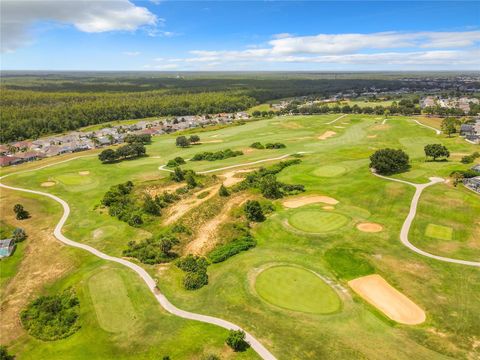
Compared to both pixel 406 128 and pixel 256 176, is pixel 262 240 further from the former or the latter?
pixel 406 128

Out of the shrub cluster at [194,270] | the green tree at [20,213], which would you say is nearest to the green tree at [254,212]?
the shrub cluster at [194,270]

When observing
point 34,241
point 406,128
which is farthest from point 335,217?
point 406,128

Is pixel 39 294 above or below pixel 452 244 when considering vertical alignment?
below

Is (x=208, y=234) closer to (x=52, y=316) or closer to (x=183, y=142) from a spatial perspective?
(x=52, y=316)

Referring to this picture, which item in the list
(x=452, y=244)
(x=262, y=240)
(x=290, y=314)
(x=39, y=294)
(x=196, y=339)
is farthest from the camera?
(x=262, y=240)

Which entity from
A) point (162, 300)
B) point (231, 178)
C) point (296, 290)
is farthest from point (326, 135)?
point (162, 300)

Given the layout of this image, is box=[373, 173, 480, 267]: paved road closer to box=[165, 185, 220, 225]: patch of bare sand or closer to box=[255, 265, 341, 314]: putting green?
box=[255, 265, 341, 314]: putting green
